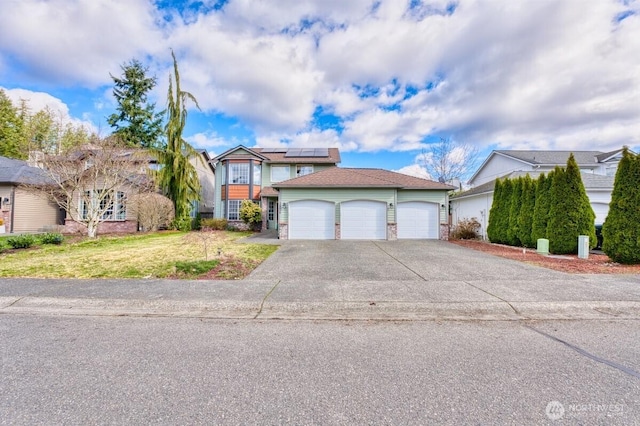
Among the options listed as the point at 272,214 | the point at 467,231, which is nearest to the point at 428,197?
the point at 467,231

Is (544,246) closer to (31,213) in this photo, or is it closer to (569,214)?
(569,214)

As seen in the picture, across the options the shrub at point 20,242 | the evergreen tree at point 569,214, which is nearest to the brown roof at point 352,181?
the evergreen tree at point 569,214

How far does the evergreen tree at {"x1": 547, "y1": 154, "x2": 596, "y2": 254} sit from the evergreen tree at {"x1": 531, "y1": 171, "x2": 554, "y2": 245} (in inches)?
19.0

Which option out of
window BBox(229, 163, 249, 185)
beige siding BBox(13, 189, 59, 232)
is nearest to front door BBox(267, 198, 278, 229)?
window BBox(229, 163, 249, 185)

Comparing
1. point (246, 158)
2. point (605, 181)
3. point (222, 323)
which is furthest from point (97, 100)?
point (605, 181)

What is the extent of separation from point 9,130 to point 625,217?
47.9 meters

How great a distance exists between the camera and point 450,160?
3359cm

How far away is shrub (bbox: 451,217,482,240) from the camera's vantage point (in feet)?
56.5

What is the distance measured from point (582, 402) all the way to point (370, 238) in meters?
13.4

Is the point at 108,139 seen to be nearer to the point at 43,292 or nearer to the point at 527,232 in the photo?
the point at 43,292

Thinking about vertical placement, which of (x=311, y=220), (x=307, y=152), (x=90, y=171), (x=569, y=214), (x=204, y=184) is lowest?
(x=311, y=220)

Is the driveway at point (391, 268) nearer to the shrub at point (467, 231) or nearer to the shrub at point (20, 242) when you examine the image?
the shrub at point (467, 231)

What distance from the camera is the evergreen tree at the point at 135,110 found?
A: 1138 inches

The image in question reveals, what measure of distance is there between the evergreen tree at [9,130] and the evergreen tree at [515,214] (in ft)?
142
